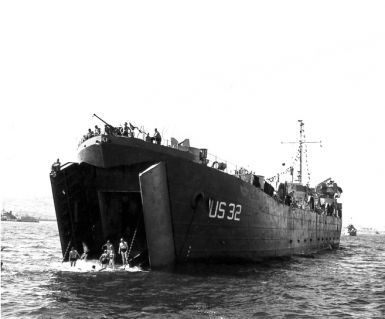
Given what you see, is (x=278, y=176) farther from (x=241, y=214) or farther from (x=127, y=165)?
(x=127, y=165)

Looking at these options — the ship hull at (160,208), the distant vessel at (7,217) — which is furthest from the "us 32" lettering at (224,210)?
the distant vessel at (7,217)

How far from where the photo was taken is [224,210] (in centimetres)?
2155

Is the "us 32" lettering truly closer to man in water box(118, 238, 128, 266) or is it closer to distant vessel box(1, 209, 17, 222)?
man in water box(118, 238, 128, 266)

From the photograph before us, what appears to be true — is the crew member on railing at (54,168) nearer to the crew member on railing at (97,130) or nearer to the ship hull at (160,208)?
the ship hull at (160,208)

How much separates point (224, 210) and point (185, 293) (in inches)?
269

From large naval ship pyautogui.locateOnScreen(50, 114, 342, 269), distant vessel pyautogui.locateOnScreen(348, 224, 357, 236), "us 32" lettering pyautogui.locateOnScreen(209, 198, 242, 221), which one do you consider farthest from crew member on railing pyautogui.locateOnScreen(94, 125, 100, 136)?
distant vessel pyautogui.locateOnScreen(348, 224, 357, 236)

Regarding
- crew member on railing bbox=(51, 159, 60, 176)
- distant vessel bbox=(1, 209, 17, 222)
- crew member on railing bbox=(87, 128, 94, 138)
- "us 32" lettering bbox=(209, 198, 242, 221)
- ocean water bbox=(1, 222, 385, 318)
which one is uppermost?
crew member on railing bbox=(87, 128, 94, 138)

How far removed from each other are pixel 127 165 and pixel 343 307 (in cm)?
1110

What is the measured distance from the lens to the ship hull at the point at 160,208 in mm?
19438

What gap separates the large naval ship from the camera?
19.5 meters

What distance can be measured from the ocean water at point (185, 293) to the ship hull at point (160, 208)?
3.88 ft

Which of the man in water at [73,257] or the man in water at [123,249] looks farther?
the man in water at [73,257]

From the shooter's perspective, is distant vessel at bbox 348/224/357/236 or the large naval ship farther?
distant vessel at bbox 348/224/357/236

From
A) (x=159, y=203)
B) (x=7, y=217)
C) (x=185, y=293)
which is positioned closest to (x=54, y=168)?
(x=159, y=203)
